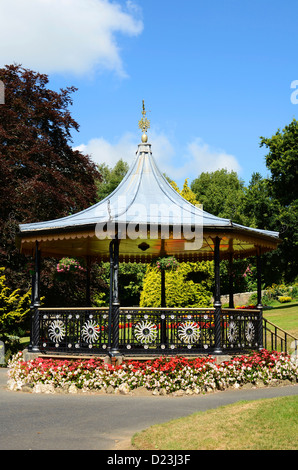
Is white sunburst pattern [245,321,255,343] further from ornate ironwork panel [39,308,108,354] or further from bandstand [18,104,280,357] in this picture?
ornate ironwork panel [39,308,108,354]

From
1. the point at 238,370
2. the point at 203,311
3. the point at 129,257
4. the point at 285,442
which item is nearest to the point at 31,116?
the point at 129,257

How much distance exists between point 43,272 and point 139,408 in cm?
1332

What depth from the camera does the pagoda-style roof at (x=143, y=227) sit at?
1418cm

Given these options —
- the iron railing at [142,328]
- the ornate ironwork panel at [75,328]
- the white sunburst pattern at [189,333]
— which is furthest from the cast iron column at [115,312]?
the white sunburst pattern at [189,333]

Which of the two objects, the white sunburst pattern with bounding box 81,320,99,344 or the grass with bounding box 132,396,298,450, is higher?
the white sunburst pattern with bounding box 81,320,99,344

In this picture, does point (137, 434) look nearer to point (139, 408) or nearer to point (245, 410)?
point (245, 410)

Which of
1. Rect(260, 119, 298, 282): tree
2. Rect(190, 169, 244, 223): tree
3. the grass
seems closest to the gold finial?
the grass

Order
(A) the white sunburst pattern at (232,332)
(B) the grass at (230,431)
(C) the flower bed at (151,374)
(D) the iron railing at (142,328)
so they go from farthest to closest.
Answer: (A) the white sunburst pattern at (232,332) → (D) the iron railing at (142,328) → (C) the flower bed at (151,374) → (B) the grass at (230,431)

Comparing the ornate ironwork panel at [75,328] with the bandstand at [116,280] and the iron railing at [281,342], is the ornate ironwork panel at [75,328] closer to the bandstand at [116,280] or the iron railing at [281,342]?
the bandstand at [116,280]

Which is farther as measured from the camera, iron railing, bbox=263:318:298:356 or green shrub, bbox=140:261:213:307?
green shrub, bbox=140:261:213:307

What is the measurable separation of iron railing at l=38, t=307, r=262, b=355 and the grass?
16.6 feet

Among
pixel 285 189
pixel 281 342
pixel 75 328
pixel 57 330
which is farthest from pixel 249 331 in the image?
pixel 285 189

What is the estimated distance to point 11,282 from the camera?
23094 mm

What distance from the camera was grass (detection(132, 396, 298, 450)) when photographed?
7.10 metres
